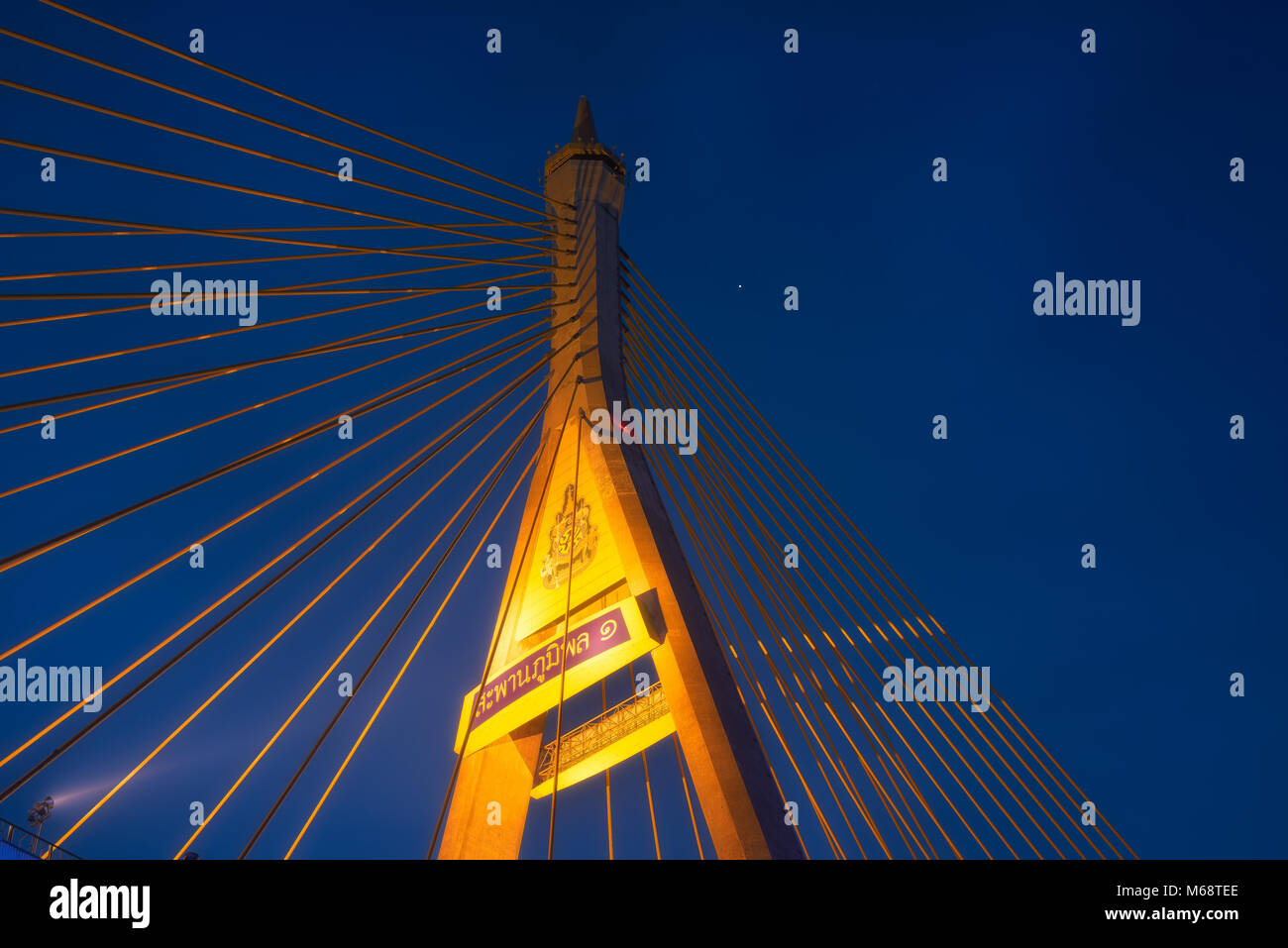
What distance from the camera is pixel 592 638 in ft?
34.4

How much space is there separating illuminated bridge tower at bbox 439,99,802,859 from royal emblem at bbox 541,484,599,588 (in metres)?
0.02

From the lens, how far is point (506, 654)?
11578mm

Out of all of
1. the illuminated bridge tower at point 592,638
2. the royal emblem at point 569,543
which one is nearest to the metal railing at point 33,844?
the illuminated bridge tower at point 592,638

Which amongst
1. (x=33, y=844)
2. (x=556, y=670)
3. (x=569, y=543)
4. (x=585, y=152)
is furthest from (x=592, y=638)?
(x=33, y=844)

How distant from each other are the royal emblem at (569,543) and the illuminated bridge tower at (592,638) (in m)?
0.02

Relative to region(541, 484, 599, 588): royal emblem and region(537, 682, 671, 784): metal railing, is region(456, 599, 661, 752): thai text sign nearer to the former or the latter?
region(537, 682, 671, 784): metal railing

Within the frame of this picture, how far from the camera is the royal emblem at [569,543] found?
11.5 meters

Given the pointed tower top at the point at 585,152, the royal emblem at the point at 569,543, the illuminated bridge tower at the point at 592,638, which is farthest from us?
the pointed tower top at the point at 585,152

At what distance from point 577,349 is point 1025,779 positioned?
24.5 ft

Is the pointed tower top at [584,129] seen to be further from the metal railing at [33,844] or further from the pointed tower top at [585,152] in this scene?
the metal railing at [33,844]

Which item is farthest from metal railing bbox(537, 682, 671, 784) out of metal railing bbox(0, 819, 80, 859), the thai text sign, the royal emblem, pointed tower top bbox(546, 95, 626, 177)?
pointed tower top bbox(546, 95, 626, 177)
